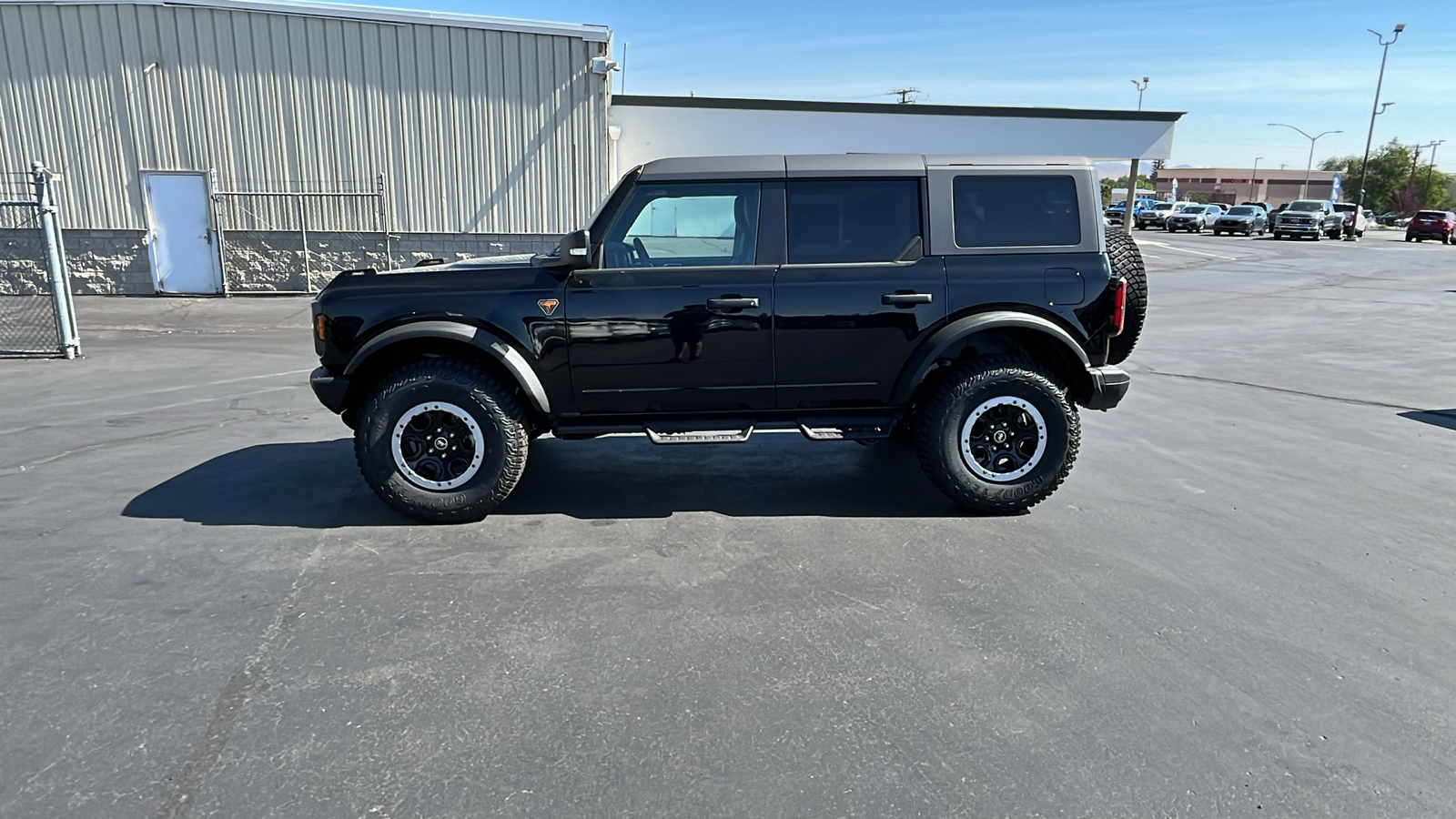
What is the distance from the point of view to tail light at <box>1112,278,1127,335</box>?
4.91 m

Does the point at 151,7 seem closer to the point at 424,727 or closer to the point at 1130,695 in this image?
the point at 424,727

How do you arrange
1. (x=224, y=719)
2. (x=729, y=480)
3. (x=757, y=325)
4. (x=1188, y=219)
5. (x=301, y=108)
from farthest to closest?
(x=1188, y=219) → (x=301, y=108) → (x=729, y=480) → (x=757, y=325) → (x=224, y=719)

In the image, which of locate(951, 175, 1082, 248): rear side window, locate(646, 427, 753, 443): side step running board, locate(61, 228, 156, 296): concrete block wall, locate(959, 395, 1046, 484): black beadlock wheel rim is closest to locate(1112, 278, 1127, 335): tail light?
locate(951, 175, 1082, 248): rear side window

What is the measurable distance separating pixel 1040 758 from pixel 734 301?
2.80 metres

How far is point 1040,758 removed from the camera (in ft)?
9.20

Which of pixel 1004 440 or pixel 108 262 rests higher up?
pixel 108 262

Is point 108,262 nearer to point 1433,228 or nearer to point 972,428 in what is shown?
point 972,428

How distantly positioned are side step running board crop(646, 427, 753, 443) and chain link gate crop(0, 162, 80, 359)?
828 centimetres

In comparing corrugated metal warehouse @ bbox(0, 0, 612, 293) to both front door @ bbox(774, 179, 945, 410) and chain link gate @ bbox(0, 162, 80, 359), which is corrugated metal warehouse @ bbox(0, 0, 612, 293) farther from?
front door @ bbox(774, 179, 945, 410)

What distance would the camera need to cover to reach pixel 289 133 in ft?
49.8

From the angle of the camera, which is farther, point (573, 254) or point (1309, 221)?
point (1309, 221)

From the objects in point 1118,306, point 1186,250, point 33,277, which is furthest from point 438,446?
point 1186,250

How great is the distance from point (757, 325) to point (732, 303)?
189 mm

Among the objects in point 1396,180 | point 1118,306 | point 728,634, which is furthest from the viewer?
point 1396,180
